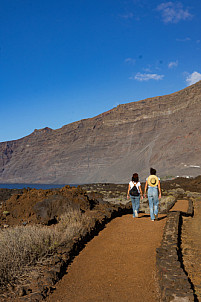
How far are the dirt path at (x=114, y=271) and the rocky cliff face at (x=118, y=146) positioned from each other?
68.8 meters

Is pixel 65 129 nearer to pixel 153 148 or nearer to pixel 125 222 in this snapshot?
pixel 153 148

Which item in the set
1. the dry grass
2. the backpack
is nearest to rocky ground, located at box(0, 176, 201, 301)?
the dry grass

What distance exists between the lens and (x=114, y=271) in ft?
18.4

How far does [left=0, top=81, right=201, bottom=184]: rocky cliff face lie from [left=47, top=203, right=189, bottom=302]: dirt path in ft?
226

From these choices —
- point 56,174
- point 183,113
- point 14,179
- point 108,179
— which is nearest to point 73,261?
point 108,179

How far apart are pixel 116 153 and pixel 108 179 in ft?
63.4

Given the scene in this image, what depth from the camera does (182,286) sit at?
4.33 meters

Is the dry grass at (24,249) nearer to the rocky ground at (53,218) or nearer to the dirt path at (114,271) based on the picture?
the rocky ground at (53,218)

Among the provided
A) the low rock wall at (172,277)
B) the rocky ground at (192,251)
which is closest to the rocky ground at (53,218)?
the rocky ground at (192,251)

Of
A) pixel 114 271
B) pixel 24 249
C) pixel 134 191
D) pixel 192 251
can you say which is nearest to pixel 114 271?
pixel 114 271

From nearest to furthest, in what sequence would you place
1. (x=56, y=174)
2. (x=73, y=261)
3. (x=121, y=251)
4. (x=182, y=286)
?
(x=182, y=286) < (x=73, y=261) < (x=121, y=251) < (x=56, y=174)

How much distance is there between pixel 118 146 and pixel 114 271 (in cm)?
11082

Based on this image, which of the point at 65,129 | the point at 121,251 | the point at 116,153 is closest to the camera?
the point at 121,251

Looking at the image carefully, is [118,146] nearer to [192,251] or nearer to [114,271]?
[192,251]
